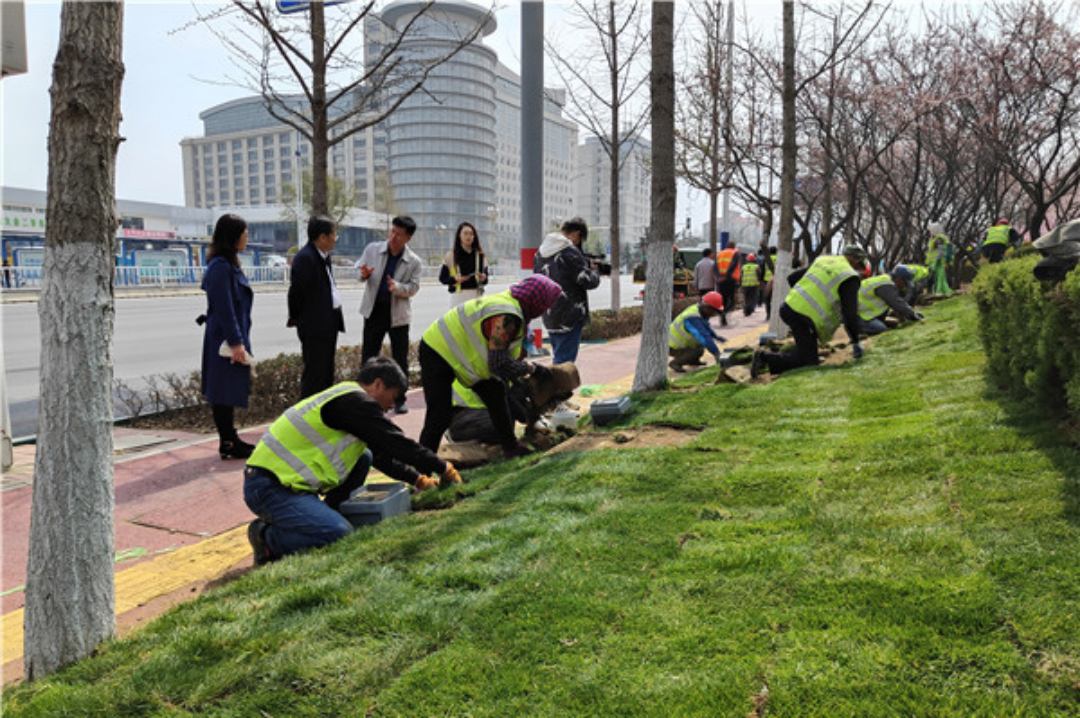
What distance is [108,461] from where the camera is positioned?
310 cm

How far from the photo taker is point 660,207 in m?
7.30

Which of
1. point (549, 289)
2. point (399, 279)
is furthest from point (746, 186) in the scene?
point (549, 289)

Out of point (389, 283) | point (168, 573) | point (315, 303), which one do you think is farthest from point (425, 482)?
point (389, 283)

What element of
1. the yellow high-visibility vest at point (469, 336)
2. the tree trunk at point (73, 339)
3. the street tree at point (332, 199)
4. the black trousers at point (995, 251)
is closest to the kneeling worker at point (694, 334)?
the yellow high-visibility vest at point (469, 336)

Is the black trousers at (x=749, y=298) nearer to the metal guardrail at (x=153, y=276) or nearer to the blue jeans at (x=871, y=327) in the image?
the blue jeans at (x=871, y=327)

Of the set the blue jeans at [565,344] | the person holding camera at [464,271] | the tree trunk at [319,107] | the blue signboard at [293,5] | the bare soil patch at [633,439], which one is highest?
the blue signboard at [293,5]

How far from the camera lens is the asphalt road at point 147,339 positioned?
9953 millimetres

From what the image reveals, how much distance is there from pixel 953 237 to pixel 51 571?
25.0m

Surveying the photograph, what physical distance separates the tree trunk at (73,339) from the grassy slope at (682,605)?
25 centimetres

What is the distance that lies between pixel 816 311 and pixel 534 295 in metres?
3.94

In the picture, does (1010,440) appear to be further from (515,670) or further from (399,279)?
(399,279)

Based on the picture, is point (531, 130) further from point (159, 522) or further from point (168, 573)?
point (168, 573)

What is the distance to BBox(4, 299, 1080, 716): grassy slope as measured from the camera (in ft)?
7.43

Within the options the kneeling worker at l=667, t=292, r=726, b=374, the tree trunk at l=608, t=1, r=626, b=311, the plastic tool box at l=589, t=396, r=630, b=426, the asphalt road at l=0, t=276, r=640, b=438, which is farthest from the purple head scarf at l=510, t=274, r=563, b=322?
the tree trunk at l=608, t=1, r=626, b=311
